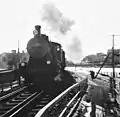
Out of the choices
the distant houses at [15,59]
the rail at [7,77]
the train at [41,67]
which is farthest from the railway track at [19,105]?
the distant houses at [15,59]

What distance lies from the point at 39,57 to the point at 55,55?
1396 mm

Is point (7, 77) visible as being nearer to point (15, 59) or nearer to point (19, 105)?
point (19, 105)

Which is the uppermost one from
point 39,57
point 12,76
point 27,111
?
point 39,57

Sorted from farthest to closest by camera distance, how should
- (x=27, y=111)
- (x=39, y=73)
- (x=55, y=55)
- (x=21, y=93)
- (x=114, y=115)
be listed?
1. (x=55, y=55)
2. (x=39, y=73)
3. (x=21, y=93)
4. (x=27, y=111)
5. (x=114, y=115)

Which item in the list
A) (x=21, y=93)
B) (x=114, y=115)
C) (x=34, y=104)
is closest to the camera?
(x=114, y=115)

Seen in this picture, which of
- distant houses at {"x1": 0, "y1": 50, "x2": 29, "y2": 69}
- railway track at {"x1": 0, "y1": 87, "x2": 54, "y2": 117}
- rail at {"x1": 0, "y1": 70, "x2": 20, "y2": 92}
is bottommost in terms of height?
railway track at {"x1": 0, "y1": 87, "x2": 54, "y2": 117}

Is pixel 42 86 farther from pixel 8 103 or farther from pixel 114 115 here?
pixel 114 115

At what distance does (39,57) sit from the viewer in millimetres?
16109

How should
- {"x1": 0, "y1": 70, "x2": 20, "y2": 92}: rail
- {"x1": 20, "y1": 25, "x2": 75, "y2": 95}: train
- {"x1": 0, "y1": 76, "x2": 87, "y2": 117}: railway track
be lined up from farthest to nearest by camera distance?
{"x1": 20, "y1": 25, "x2": 75, "y2": 95}: train → {"x1": 0, "y1": 70, "x2": 20, "y2": 92}: rail → {"x1": 0, "y1": 76, "x2": 87, "y2": 117}: railway track

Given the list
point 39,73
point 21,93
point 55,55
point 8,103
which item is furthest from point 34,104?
point 55,55

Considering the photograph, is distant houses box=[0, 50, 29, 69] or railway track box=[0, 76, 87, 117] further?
distant houses box=[0, 50, 29, 69]

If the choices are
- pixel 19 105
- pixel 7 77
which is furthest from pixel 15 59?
pixel 19 105

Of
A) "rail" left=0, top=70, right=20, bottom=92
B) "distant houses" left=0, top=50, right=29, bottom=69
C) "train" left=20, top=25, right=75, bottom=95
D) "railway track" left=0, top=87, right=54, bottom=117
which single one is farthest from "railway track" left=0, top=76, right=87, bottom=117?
"distant houses" left=0, top=50, right=29, bottom=69

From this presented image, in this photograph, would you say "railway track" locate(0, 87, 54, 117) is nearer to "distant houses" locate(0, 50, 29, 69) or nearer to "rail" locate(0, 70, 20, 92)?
"rail" locate(0, 70, 20, 92)
